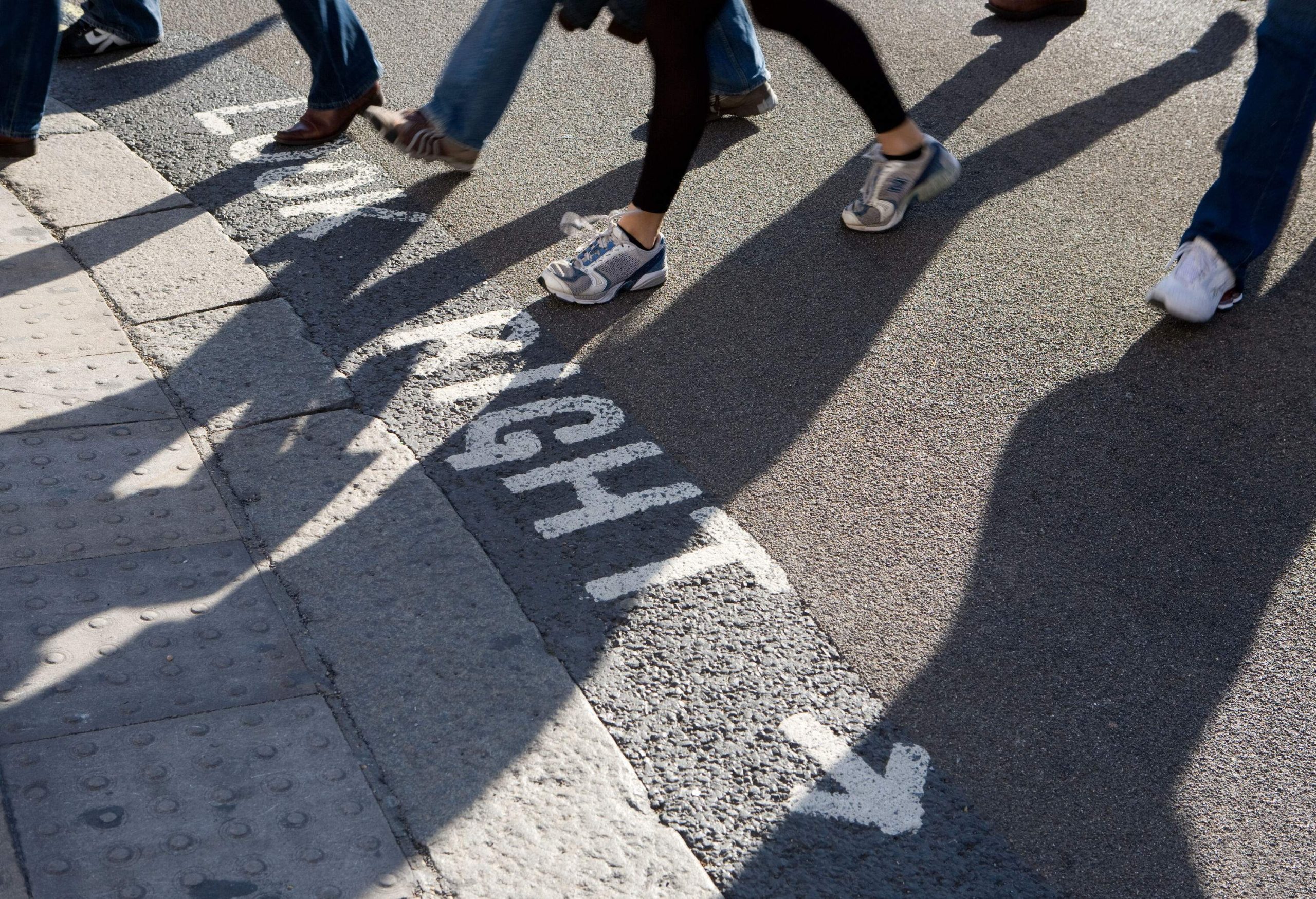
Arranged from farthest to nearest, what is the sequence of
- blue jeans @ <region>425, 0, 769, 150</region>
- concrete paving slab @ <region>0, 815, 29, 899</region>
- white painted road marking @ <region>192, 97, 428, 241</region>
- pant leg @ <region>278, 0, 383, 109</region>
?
1. pant leg @ <region>278, 0, 383, 109</region>
2. white painted road marking @ <region>192, 97, 428, 241</region>
3. blue jeans @ <region>425, 0, 769, 150</region>
4. concrete paving slab @ <region>0, 815, 29, 899</region>

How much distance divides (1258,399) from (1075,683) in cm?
131

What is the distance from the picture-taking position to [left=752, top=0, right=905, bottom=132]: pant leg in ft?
12.3

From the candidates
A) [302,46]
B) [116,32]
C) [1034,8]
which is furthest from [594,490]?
[1034,8]

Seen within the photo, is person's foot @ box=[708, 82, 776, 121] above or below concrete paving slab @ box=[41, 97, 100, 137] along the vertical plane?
below

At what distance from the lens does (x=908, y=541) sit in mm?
2887

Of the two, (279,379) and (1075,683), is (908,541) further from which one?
(279,379)

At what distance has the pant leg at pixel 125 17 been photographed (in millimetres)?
5496

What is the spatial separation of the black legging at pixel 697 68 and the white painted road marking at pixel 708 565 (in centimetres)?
119

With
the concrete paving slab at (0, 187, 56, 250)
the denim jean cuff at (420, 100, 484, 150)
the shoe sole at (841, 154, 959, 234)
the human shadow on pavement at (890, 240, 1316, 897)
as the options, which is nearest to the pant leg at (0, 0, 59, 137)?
the concrete paving slab at (0, 187, 56, 250)

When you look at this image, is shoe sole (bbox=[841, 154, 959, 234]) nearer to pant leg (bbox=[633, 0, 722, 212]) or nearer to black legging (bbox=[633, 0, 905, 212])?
black legging (bbox=[633, 0, 905, 212])

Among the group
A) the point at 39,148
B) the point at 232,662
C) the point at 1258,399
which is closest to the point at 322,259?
the point at 39,148

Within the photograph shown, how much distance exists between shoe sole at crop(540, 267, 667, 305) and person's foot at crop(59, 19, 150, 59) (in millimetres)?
2816

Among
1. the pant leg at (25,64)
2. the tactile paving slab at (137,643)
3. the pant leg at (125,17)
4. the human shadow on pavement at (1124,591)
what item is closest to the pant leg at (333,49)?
the pant leg at (25,64)

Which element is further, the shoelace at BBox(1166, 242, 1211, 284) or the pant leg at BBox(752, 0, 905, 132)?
the pant leg at BBox(752, 0, 905, 132)
